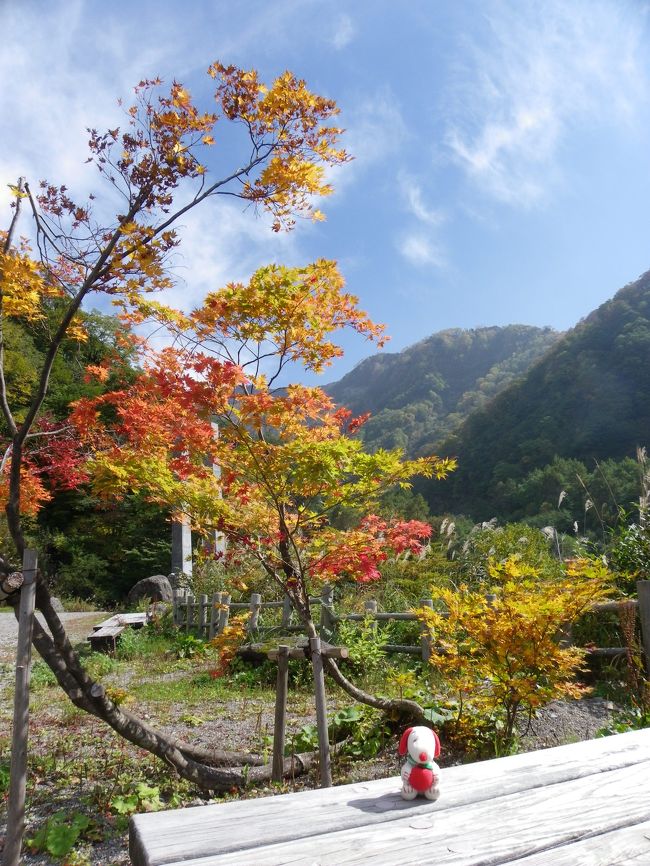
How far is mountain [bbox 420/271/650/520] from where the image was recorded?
2778 cm

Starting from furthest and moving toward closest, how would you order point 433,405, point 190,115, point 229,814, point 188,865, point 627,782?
point 433,405, point 190,115, point 627,782, point 229,814, point 188,865

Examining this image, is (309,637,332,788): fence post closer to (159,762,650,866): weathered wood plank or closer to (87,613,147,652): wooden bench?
(159,762,650,866): weathered wood plank

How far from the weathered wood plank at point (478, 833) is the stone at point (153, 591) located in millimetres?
12116

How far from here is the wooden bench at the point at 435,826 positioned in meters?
1.03

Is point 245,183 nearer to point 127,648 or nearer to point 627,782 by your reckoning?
point 627,782

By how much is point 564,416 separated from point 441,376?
33988 mm

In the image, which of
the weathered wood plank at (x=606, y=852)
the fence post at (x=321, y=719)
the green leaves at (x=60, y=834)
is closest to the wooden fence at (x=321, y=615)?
the fence post at (x=321, y=719)

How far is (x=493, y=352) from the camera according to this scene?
70312 millimetres

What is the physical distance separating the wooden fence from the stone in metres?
2.56

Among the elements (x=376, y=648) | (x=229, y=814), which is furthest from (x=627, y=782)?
(x=376, y=648)

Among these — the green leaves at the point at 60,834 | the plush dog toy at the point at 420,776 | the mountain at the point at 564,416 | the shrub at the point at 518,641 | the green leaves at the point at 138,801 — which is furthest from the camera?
the mountain at the point at 564,416

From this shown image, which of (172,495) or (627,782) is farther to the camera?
(172,495)

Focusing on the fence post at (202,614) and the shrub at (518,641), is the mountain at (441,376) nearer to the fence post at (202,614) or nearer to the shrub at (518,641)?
the fence post at (202,614)

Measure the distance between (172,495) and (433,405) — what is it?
49.5 m
